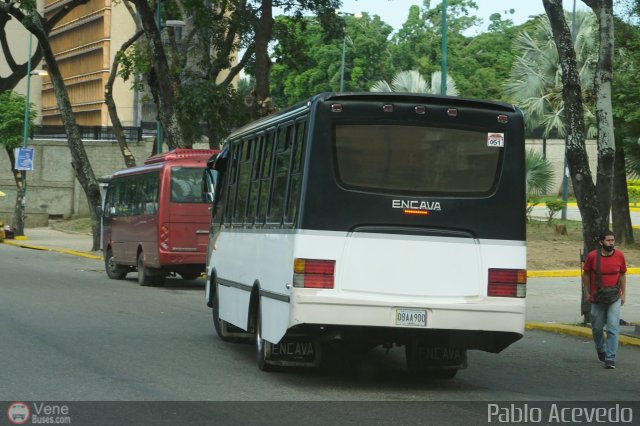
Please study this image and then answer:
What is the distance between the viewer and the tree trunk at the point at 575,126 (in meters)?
19.7

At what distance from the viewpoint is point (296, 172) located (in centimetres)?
1302

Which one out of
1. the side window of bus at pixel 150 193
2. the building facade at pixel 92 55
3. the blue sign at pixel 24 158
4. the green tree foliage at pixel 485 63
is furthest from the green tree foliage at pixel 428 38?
the side window of bus at pixel 150 193

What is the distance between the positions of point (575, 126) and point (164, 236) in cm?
1138

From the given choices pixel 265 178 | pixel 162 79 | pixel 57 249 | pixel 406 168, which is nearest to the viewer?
pixel 406 168

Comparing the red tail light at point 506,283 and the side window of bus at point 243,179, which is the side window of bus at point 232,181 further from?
the red tail light at point 506,283

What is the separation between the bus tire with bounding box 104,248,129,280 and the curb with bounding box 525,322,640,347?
45.5 feet

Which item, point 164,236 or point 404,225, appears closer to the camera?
point 404,225

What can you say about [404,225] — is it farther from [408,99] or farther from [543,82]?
[543,82]

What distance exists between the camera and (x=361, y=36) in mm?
89875

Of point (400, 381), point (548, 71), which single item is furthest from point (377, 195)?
point (548, 71)

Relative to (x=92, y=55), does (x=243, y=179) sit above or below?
below

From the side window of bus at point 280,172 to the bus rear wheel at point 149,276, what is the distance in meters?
15.5

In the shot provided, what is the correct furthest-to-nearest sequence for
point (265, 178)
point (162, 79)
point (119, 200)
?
point (162, 79) < point (119, 200) < point (265, 178)

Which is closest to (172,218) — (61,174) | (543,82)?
(543,82)
